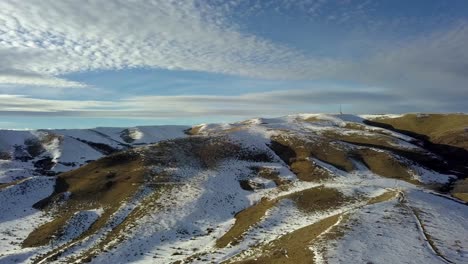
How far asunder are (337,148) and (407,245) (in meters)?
50.7

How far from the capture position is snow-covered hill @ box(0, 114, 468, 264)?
3481 centimetres

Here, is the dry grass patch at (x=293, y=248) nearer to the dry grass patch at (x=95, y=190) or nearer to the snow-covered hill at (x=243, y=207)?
the snow-covered hill at (x=243, y=207)

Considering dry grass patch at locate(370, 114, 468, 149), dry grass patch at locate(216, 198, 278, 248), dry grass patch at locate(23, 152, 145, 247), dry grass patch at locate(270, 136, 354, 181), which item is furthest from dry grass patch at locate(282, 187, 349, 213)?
dry grass patch at locate(370, 114, 468, 149)

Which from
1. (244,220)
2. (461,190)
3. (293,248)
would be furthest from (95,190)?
(461,190)

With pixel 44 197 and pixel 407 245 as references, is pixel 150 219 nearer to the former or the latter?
pixel 44 197

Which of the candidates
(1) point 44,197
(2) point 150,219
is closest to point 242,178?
(2) point 150,219

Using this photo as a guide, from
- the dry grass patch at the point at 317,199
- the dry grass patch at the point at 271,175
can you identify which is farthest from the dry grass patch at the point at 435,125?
the dry grass patch at the point at 317,199

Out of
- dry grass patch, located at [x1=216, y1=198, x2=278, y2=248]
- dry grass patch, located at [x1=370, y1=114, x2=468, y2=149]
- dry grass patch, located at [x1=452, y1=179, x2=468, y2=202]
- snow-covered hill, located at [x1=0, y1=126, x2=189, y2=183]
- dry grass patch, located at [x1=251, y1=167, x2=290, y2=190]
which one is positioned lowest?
snow-covered hill, located at [x1=0, y1=126, x2=189, y2=183]

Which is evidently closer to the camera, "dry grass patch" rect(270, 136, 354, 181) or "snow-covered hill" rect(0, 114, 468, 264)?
"snow-covered hill" rect(0, 114, 468, 264)

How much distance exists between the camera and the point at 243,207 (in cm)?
5319

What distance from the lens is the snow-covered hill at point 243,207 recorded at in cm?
3481

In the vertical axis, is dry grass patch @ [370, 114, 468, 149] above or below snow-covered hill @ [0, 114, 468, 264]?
above

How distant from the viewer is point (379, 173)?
71.3 m

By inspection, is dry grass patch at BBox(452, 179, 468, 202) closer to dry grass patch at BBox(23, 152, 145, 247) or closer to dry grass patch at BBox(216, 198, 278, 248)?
dry grass patch at BBox(216, 198, 278, 248)
